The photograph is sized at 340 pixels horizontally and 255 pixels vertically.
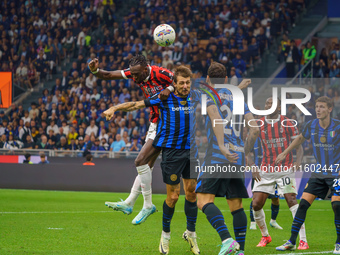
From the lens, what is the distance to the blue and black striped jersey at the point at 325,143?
8.02 metres

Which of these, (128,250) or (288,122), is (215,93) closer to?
(128,250)

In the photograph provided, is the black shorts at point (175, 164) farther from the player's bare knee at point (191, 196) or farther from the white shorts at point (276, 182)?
the white shorts at point (276, 182)

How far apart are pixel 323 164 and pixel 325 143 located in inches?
12.1

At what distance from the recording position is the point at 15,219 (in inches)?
442

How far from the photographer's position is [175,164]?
770 centimetres

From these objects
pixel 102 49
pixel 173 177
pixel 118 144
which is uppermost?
pixel 102 49

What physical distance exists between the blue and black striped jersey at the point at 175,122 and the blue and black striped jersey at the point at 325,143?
1.70m

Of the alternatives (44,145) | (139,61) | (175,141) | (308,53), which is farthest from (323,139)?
(44,145)

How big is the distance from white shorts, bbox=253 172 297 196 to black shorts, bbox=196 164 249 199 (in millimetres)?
2597

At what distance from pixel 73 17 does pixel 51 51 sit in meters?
2.39

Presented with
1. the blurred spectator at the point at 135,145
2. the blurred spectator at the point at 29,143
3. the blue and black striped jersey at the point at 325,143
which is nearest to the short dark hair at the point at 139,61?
the blue and black striped jersey at the point at 325,143

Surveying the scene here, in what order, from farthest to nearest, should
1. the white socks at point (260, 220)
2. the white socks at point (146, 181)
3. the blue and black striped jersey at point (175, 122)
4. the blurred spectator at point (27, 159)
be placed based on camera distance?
the blurred spectator at point (27, 159) < the white socks at point (260, 220) < the white socks at point (146, 181) < the blue and black striped jersey at point (175, 122)

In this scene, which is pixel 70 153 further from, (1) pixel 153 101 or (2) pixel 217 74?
(2) pixel 217 74

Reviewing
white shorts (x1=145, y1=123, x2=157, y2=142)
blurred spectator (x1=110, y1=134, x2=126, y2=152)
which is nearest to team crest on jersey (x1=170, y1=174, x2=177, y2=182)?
white shorts (x1=145, y1=123, x2=157, y2=142)
